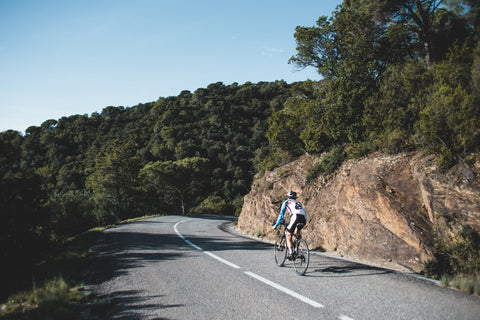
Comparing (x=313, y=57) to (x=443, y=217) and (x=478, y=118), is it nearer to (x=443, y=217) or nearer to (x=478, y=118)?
(x=478, y=118)

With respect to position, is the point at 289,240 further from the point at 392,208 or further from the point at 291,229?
the point at 392,208

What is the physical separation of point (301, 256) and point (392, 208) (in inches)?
140

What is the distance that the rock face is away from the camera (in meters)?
6.62

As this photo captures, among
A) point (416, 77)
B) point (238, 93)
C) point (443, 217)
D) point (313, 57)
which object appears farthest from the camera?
point (238, 93)

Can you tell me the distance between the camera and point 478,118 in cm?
747

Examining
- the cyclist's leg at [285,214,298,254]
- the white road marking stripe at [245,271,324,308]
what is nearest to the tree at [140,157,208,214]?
the cyclist's leg at [285,214,298,254]

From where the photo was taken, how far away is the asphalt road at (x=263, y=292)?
151 inches

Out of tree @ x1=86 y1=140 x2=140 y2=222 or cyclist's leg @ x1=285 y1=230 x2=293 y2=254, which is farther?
tree @ x1=86 y1=140 x2=140 y2=222

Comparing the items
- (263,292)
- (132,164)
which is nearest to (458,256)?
(263,292)

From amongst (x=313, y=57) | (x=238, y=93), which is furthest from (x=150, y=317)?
(x=238, y=93)

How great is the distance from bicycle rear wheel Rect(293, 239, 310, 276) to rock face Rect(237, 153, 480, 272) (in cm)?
245

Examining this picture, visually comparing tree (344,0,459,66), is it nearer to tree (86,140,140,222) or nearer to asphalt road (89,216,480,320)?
asphalt road (89,216,480,320)

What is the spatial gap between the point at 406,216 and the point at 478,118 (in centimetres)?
354

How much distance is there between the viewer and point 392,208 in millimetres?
7746
